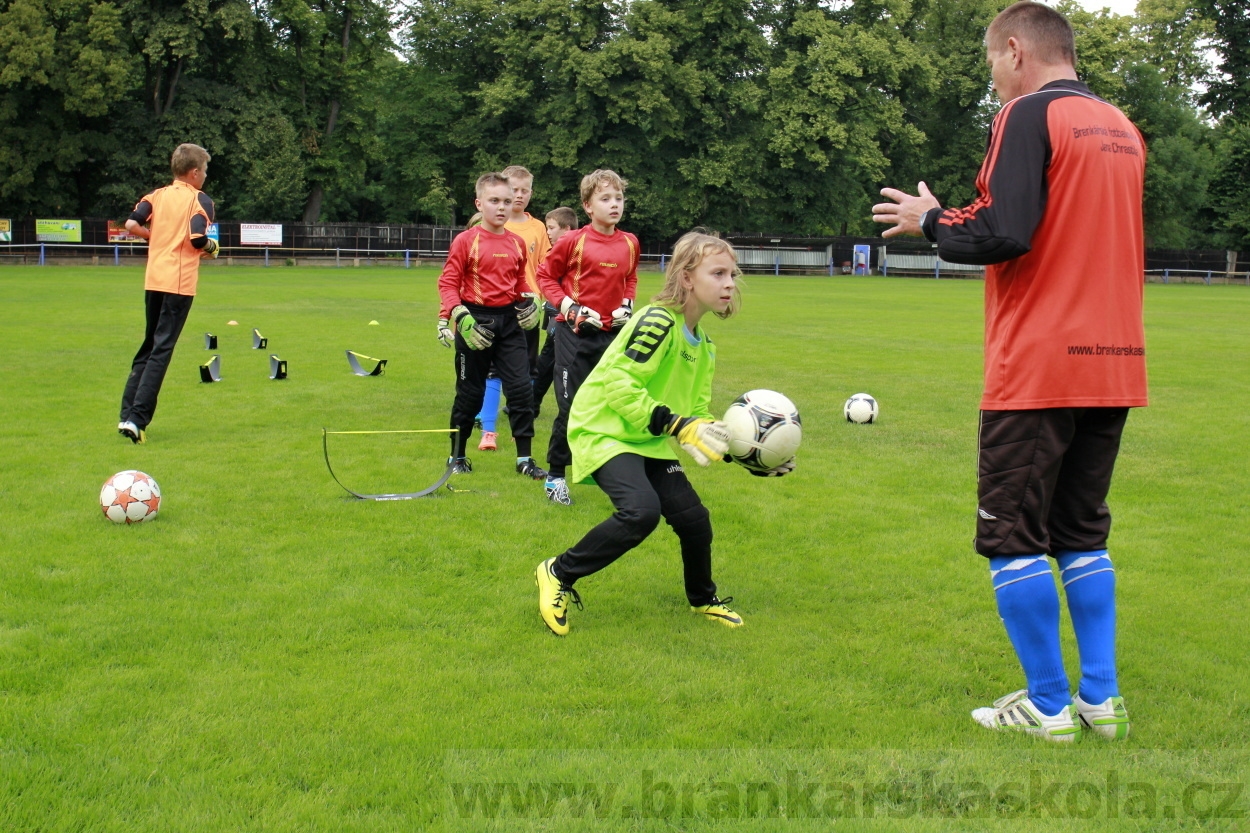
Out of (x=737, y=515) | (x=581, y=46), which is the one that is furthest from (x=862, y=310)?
(x=581, y=46)

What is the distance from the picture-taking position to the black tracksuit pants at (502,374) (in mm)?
8031

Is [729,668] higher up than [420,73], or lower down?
lower down

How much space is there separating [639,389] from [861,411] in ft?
20.2

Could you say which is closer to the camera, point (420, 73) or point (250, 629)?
point (250, 629)

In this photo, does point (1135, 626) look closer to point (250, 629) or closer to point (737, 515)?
point (737, 515)

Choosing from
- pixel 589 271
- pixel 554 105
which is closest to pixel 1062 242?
pixel 589 271

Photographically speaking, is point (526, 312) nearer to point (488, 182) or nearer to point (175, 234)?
point (488, 182)

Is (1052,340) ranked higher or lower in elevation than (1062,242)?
lower

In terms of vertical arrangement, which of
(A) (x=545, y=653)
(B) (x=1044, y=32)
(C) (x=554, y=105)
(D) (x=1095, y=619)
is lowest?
(A) (x=545, y=653)

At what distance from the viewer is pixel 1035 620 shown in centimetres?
370

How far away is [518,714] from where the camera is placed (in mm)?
3879

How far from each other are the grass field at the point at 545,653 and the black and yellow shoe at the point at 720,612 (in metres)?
0.08

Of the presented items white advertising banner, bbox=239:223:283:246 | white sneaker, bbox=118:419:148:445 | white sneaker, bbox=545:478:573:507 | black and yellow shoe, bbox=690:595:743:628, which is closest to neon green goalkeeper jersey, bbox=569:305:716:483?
black and yellow shoe, bbox=690:595:743:628

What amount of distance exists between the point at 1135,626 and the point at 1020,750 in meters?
1.62
